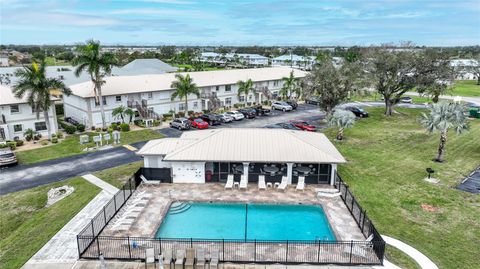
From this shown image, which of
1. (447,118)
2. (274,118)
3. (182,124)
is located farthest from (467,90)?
(182,124)

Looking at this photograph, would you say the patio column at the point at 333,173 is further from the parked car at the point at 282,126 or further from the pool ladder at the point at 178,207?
the parked car at the point at 282,126

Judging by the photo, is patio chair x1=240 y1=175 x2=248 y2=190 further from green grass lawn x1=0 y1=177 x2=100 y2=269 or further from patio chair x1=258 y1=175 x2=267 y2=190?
green grass lawn x1=0 y1=177 x2=100 y2=269

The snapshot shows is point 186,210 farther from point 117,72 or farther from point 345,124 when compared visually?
point 117,72

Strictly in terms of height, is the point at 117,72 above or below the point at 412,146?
above

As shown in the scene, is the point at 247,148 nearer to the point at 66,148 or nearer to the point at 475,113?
the point at 66,148

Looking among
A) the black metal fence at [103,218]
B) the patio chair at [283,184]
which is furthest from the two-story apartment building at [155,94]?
the patio chair at [283,184]

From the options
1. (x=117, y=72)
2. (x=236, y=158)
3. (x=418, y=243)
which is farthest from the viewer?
(x=117, y=72)

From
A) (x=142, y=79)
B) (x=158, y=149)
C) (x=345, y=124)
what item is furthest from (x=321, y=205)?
(x=142, y=79)
